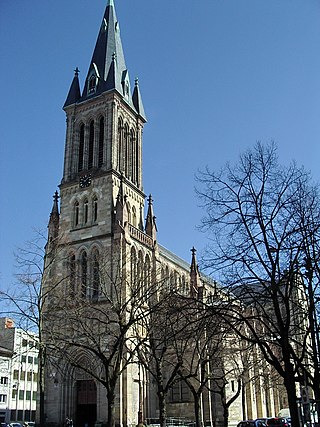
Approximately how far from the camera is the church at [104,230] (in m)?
41.3

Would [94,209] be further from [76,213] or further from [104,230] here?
[104,230]

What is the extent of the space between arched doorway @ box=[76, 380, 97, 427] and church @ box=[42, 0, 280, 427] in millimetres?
82

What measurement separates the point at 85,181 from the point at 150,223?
8100mm

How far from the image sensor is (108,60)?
188 feet

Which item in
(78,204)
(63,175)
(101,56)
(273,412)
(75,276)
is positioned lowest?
(273,412)

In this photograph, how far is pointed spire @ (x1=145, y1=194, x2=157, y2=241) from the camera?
168ft

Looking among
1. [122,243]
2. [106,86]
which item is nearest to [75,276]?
[122,243]

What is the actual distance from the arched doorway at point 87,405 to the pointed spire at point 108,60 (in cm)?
3002

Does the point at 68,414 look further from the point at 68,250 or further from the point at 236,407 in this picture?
the point at 236,407

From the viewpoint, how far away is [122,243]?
4366 cm

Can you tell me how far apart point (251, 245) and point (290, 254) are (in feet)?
5.17

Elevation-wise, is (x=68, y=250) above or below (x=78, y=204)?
below

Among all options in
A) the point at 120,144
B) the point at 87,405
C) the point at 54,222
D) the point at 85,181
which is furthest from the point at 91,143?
the point at 87,405

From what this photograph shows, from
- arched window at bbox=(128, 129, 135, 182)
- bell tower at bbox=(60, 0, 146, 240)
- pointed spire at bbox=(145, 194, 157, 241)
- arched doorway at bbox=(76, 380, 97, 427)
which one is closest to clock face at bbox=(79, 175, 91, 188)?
bell tower at bbox=(60, 0, 146, 240)
